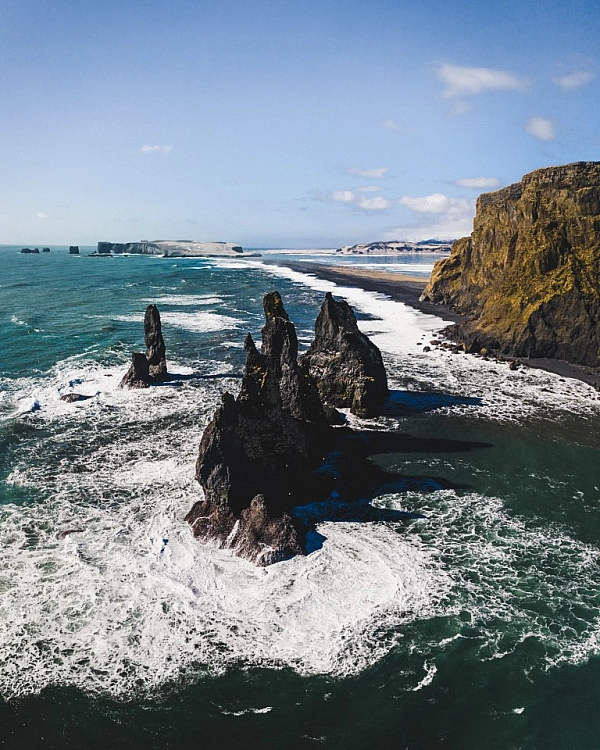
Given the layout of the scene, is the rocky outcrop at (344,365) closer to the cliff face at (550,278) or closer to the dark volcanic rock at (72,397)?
the dark volcanic rock at (72,397)

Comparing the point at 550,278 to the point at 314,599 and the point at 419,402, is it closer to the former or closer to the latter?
the point at 419,402

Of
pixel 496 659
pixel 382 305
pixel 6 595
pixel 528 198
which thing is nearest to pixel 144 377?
pixel 6 595

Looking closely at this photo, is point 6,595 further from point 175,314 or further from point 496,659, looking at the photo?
point 175,314

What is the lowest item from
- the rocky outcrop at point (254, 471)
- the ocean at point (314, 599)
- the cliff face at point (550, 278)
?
the ocean at point (314, 599)

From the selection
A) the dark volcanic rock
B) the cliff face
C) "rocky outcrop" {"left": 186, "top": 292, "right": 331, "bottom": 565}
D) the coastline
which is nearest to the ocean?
"rocky outcrop" {"left": 186, "top": 292, "right": 331, "bottom": 565}

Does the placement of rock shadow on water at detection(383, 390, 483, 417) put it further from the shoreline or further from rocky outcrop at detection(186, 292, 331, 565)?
the shoreline

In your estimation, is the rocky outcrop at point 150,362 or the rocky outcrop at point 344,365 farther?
the rocky outcrop at point 150,362

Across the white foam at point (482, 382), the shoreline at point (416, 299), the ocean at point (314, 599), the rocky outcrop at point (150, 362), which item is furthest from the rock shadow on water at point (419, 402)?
the rocky outcrop at point (150, 362)
